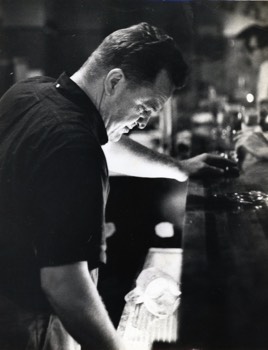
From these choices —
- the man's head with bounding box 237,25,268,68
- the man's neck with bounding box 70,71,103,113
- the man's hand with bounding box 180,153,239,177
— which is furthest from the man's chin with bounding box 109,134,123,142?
the man's head with bounding box 237,25,268,68

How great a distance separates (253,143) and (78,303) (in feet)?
2.97

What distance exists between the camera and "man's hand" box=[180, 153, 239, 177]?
1444 mm

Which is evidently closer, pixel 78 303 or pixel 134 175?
pixel 78 303

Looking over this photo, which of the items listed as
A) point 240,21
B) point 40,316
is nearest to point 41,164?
point 40,316

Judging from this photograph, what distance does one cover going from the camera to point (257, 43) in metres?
1.39

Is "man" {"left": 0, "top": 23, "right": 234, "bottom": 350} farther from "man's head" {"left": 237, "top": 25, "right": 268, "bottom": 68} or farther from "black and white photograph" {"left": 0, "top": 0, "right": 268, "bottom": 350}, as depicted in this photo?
"man's head" {"left": 237, "top": 25, "right": 268, "bottom": 68}

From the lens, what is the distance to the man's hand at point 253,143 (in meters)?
1.43

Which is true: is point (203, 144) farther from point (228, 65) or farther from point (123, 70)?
point (123, 70)

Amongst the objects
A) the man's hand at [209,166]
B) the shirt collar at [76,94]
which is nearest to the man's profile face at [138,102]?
the shirt collar at [76,94]

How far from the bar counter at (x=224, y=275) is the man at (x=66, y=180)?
257mm

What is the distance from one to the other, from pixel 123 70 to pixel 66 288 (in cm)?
71

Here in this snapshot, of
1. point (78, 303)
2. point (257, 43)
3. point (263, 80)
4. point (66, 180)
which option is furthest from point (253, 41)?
point (78, 303)

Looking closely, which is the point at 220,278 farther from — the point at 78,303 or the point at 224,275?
the point at 78,303

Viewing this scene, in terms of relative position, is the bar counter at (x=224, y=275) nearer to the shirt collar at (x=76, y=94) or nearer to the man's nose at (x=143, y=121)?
the man's nose at (x=143, y=121)
